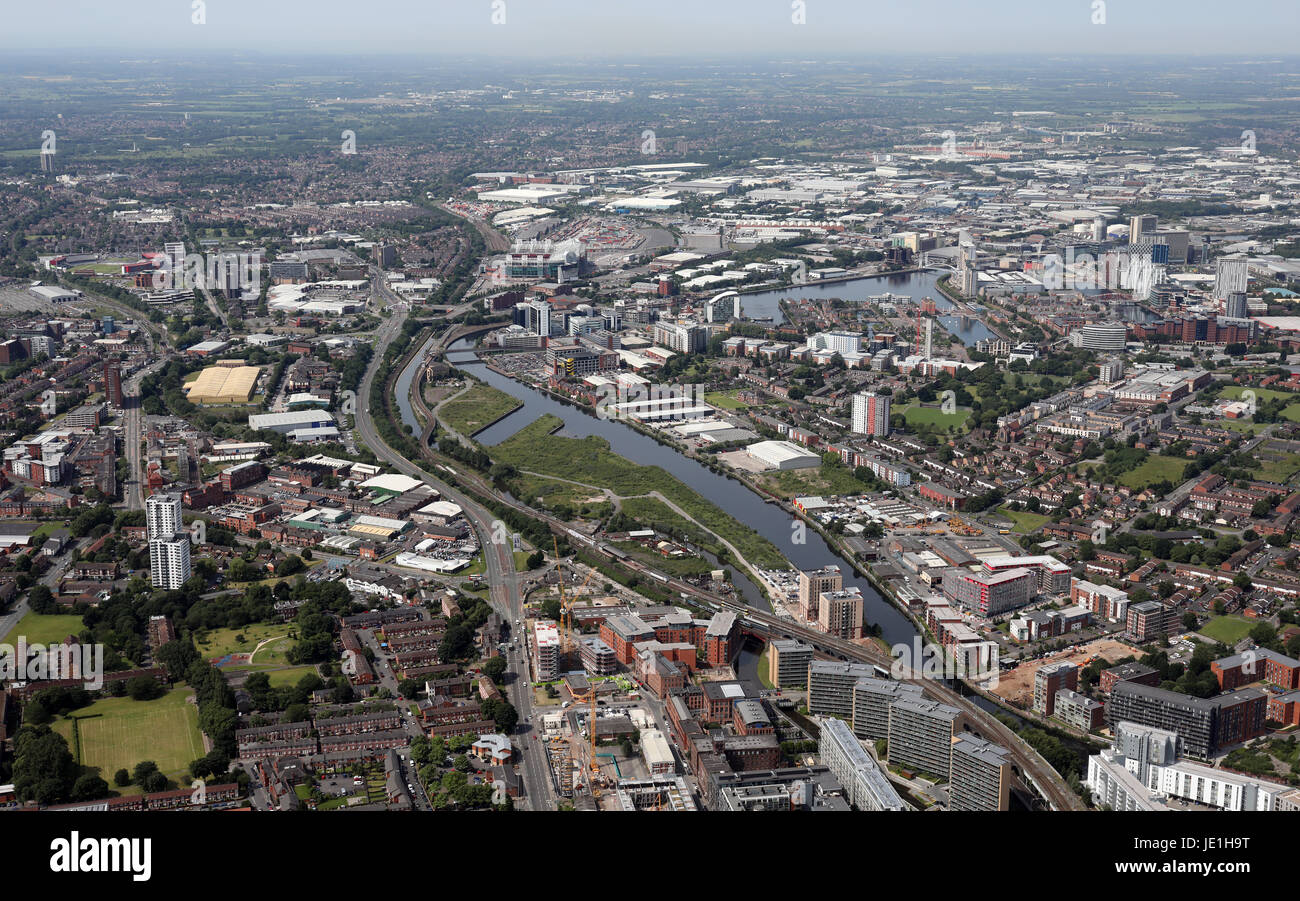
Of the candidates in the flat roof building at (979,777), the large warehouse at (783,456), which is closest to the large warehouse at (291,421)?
the large warehouse at (783,456)

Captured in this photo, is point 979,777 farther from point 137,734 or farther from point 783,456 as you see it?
point 783,456

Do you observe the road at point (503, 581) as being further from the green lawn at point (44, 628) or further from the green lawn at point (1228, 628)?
the green lawn at point (1228, 628)

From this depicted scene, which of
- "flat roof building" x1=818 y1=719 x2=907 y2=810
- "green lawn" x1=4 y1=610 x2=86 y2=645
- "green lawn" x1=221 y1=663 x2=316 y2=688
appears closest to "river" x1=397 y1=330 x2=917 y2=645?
"flat roof building" x1=818 y1=719 x2=907 y2=810

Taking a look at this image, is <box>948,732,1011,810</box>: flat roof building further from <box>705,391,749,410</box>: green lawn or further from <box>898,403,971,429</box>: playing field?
<box>705,391,749,410</box>: green lawn

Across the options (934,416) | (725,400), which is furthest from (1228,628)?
(725,400)
